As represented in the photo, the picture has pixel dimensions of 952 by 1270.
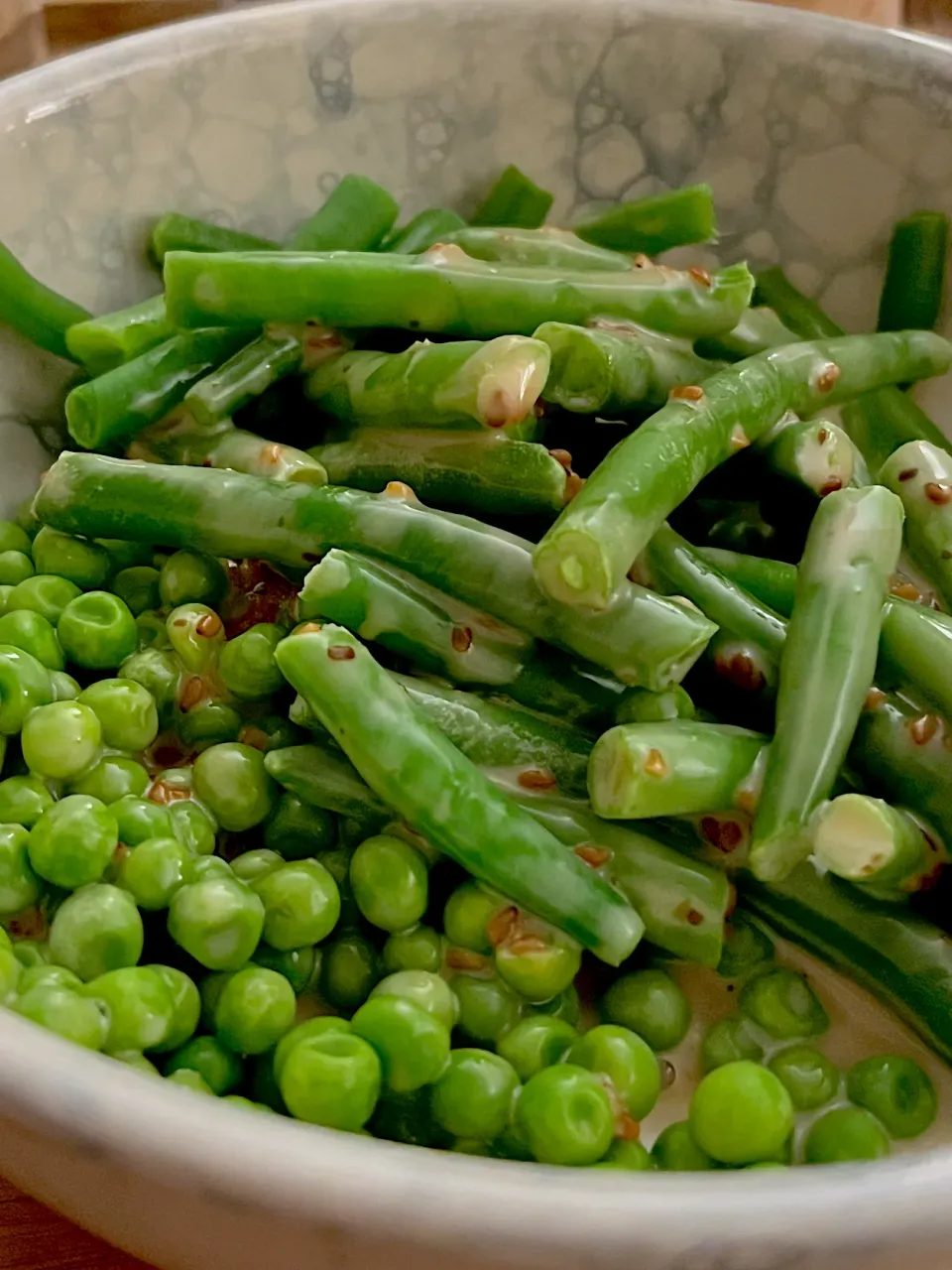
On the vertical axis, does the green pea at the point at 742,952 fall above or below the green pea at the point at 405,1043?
below

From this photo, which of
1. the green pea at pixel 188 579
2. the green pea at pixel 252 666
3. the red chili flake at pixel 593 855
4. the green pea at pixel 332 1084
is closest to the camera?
the green pea at pixel 332 1084

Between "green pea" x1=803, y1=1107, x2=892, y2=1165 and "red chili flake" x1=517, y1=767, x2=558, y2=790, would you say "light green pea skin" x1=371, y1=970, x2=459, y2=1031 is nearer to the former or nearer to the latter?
"red chili flake" x1=517, y1=767, x2=558, y2=790

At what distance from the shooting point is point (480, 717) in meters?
1.13

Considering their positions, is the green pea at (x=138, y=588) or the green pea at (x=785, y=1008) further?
the green pea at (x=138, y=588)

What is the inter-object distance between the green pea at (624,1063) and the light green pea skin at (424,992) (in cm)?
11

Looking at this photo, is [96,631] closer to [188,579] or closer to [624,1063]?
[188,579]

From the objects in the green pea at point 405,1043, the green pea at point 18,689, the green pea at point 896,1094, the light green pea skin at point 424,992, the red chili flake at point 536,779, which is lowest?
the green pea at point 896,1094

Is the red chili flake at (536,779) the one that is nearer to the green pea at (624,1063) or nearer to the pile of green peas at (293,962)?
the pile of green peas at (293,962)

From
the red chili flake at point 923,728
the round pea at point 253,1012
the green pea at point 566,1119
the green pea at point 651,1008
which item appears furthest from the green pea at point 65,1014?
the red chili flake at point 923,728

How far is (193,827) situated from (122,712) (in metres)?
0.14

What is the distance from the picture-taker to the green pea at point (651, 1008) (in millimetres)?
1072

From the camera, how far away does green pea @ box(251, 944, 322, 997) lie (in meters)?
1.08

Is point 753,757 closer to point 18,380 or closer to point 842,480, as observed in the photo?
point 842,480

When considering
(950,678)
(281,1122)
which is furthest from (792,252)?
(281,1122)
